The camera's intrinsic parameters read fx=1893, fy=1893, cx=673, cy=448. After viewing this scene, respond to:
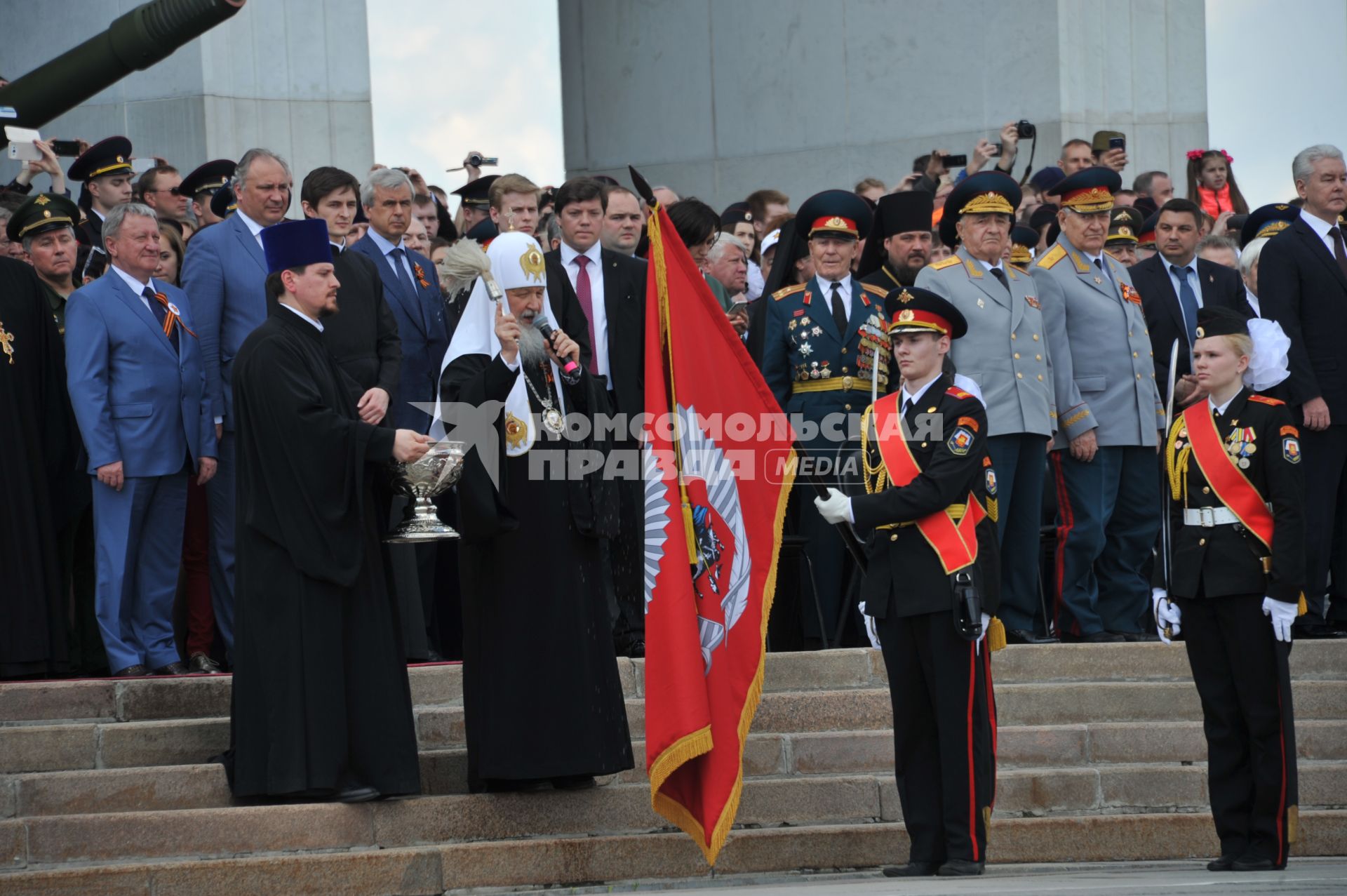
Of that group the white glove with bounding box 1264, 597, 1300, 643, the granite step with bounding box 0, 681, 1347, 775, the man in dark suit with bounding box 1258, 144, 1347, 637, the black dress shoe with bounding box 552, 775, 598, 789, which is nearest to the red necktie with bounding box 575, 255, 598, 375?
the granite step with bounding box 0, 681, 1347, 775

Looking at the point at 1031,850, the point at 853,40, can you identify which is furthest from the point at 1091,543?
the point at 853,40

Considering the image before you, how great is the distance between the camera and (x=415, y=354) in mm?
9547

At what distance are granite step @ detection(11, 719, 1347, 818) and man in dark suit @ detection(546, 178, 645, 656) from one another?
2.68 feet

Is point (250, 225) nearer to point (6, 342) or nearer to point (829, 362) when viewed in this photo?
point (6, 342)

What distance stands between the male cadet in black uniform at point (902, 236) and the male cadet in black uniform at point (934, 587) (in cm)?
280

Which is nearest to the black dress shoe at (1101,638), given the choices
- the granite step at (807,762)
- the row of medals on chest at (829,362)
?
the granite step at (807,762)

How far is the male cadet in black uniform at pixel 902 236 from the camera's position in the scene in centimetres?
1047

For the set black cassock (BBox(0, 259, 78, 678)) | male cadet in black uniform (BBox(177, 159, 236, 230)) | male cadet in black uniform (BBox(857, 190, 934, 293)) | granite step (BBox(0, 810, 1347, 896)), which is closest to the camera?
granite step (BBox(0, 810, 1347, 896))

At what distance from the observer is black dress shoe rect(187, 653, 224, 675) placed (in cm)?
876

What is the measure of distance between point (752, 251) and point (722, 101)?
17.9 feet

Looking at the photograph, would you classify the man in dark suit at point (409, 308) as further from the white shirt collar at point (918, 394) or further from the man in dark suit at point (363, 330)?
the white shirt collar at point (918, 394)

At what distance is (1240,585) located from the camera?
762 centimetres

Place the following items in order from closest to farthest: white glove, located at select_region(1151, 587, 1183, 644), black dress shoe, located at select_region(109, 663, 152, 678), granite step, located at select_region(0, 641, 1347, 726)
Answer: white glove, located at select_region(1151, 587, 1183, 644)
granite step, located at select_region(0, 641, 1347, 726)
black dress shoe, located at select_region(109, 663, 152, 678)

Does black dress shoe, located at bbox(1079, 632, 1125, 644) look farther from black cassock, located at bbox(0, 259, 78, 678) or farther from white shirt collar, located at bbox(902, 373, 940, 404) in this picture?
black cassock, located at bbox(0, 259, 78, 678)
